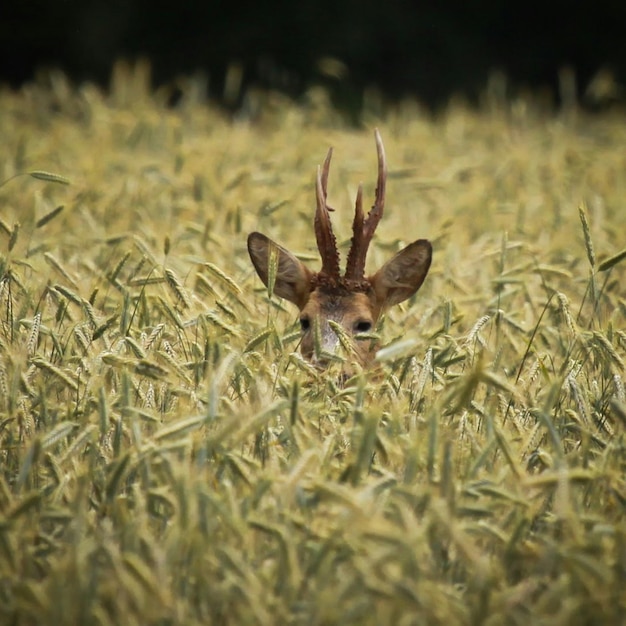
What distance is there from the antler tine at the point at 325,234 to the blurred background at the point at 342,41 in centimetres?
1253

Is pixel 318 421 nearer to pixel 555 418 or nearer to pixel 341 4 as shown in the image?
pixel 555 418

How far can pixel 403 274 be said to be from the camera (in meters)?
6.16

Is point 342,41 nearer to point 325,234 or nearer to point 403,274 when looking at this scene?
point 403,274

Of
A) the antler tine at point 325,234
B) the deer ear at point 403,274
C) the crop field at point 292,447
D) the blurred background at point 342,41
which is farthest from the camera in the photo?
the blurred background at point 342,41

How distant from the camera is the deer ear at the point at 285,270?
20.3 feet

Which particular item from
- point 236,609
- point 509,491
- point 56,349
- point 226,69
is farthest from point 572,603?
point 226,69

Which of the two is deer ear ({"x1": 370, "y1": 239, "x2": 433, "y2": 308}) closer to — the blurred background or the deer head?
the deer head

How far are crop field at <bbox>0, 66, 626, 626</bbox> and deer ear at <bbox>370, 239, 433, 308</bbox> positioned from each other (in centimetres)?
26

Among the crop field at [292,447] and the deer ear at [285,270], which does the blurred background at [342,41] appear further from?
the deer ear at [285,270]

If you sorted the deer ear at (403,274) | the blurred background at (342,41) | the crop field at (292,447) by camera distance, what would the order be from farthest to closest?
1. the blurred background at (342,41)
2. the deer ear at (403,274)
3. the crop field at (292,447)

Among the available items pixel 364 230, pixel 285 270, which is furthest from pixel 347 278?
pixel 285 270

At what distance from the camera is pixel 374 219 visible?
5938mm

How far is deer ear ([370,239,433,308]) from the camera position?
19.9 ft

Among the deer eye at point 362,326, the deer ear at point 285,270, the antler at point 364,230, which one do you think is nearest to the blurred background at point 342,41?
the deer ear at point 285,270
